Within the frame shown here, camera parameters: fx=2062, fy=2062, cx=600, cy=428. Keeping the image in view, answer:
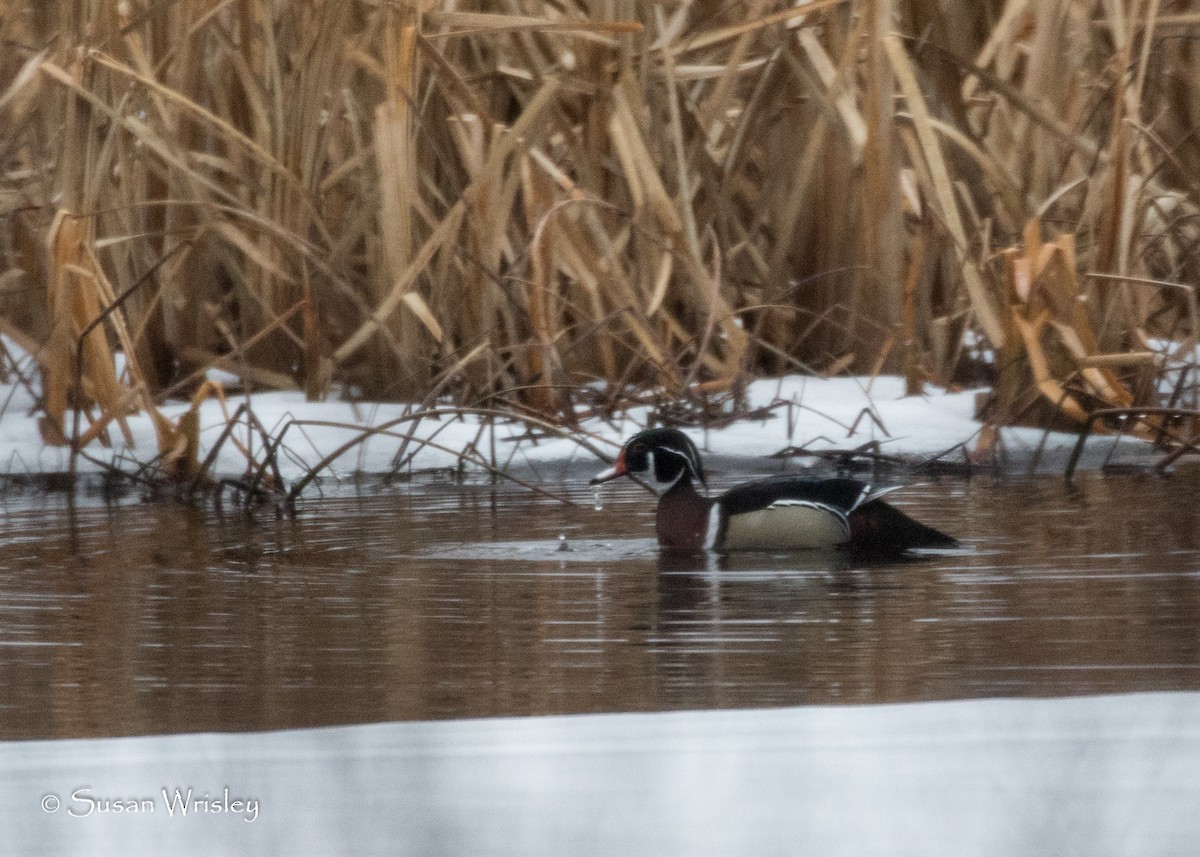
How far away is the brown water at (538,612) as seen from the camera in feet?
10.7

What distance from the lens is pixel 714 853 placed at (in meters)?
2.39

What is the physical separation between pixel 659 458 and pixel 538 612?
136cm

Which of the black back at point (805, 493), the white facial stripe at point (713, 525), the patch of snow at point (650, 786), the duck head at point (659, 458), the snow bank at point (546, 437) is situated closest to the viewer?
the patch of snow at point (650, 786)

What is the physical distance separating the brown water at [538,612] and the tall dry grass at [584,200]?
0.74 m

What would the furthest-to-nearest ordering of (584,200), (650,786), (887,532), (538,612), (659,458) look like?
(584,200)
(659,458)
(887,532)
(538,612)
(650,786)

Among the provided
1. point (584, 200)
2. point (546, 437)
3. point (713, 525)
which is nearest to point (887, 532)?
point (713, 525)

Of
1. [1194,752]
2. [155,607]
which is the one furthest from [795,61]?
[1194,752]

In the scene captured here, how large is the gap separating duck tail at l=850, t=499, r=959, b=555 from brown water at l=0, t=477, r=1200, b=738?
0.09 meters

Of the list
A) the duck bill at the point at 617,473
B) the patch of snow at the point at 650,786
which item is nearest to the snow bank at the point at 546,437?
the duck bill at the point at 617,473

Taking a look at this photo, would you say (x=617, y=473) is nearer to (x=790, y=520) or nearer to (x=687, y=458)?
(x=687, y=458)

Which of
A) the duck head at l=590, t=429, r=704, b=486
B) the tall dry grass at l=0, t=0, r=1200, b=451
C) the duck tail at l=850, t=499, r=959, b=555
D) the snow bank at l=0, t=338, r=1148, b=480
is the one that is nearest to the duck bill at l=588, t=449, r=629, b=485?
the duck head at l=590, t=429, r=704, b=486

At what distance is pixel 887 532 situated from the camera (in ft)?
16.2

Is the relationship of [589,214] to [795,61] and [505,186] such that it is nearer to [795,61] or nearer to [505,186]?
[505,186]

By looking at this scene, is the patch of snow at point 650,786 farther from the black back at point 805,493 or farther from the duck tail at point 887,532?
the black back at point 805,493
